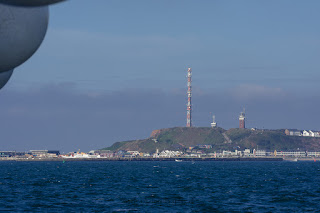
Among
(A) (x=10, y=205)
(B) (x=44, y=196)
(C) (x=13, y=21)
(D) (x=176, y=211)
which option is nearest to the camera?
(C) (x=13, y=21)

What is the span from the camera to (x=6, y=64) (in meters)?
4.38

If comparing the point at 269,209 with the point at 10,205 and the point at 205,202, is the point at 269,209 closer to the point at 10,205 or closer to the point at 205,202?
the point at 205,202

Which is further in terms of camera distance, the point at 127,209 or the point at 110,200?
the point at 110,200

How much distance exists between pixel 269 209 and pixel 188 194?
17237 millimetres

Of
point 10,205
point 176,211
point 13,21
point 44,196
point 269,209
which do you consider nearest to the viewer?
point 13,21

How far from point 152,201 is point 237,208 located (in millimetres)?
9970

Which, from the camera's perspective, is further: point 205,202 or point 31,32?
point 205,202

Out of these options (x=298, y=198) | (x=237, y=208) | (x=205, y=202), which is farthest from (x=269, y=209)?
(x=298, y=198)

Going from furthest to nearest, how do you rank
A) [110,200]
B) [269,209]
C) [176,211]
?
[110,200] < [269,209] < [176,211]

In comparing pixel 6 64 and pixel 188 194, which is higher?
pixel 6 64

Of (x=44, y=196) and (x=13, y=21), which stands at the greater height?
(x=13, y=21)

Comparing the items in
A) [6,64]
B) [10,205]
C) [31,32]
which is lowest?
[10,205]

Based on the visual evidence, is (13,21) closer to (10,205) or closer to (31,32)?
(31,32)

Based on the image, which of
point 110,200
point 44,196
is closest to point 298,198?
point 110,200
